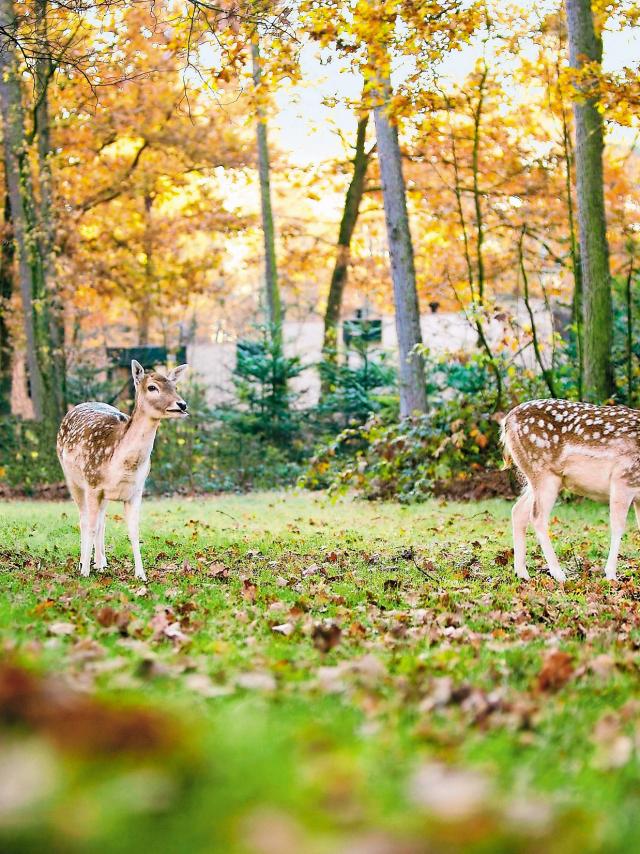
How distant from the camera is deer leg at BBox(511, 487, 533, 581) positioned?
9273 mm

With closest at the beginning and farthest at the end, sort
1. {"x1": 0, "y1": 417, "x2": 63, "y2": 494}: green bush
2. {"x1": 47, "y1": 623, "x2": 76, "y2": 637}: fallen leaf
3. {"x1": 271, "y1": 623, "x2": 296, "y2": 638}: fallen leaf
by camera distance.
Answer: {"x1": 47, "y1": 623, "x2": 76, "y2": 637}: fallen leaf → {"x1": 271, "y1": 623, "x2": 296, "y2": 638}: fallen leaf → {"x1": 0, "y1": 417, "x2": 63, "y2": 494}: green bush

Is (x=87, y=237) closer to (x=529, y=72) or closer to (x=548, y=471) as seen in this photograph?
(x=529, y=72)

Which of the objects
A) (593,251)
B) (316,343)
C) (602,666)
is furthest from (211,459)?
(316,343)

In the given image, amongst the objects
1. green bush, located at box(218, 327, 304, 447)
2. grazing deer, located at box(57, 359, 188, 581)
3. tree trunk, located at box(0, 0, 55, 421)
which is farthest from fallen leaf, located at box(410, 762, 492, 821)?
green bush, located at box(218, 327, 304, 447)

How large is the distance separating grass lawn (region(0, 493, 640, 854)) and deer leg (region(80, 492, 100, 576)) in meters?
0.25

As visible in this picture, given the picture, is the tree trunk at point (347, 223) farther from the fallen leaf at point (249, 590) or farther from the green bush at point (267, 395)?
the fallen leaf at point (249, 590)

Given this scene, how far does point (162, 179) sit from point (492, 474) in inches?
695

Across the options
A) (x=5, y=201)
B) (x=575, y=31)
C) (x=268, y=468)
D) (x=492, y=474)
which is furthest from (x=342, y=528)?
(x=5, y=201)

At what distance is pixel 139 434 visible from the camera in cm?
898

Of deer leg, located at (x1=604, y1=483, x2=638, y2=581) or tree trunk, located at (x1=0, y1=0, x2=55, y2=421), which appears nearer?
deer leg, located at (x1=604, y1=483, x2=638, y2=581)

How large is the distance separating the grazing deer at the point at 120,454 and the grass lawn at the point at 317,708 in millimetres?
436

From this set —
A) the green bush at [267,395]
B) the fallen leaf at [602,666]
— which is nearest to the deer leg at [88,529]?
the fallen leaf at [602,666]

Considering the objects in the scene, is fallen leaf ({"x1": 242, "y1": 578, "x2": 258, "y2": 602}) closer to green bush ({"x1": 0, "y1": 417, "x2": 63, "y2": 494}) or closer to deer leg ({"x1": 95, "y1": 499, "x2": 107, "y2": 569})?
deer leg ({"x1": 95, "y1": 499, "x2": 107, "y2": 569})

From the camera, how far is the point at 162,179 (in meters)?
30.8
